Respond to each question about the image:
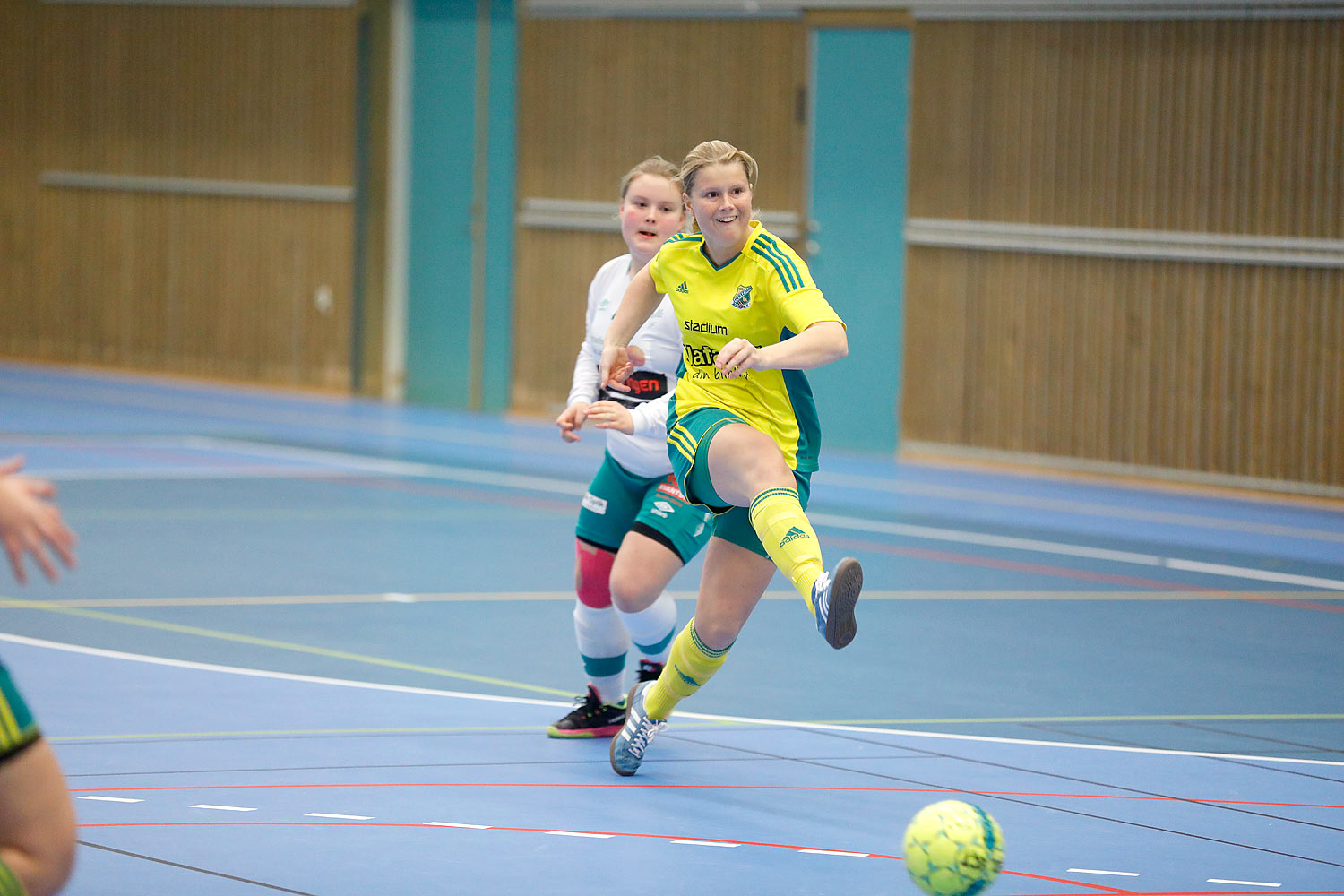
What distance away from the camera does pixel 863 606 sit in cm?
964

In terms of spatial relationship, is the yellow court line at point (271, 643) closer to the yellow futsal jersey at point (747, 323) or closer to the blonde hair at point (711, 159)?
the yellow futsal jersey at point (747, 323)

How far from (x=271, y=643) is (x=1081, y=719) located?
3543 millimetres

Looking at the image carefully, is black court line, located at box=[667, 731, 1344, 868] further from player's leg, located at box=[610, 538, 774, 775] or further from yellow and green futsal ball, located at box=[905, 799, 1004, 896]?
yellow and green futsal ball, located at box=[905, 799, 1004, 896]

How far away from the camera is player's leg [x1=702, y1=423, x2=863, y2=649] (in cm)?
496

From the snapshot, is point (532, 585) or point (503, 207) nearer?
point (532, 585)

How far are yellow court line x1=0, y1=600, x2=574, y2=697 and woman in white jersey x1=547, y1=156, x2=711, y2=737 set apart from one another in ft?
2.40

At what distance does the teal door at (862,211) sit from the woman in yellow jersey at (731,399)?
34.9 ft

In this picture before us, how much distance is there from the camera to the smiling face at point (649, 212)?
6508mm

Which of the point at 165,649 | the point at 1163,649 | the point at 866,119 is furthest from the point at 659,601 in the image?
the point at 866,119

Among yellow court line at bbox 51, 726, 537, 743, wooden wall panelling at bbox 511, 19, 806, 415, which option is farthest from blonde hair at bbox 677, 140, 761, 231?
wooden wall panelling at bbox 511, 19, 806, 415

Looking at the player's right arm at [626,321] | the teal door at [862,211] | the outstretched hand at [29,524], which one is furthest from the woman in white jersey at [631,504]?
the teal door at [862,211]

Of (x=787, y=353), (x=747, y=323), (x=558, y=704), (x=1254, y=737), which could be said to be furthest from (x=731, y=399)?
(x=1254, y=737)

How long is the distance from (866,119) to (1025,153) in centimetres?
164

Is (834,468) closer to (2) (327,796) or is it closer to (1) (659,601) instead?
(1) (659,601)
